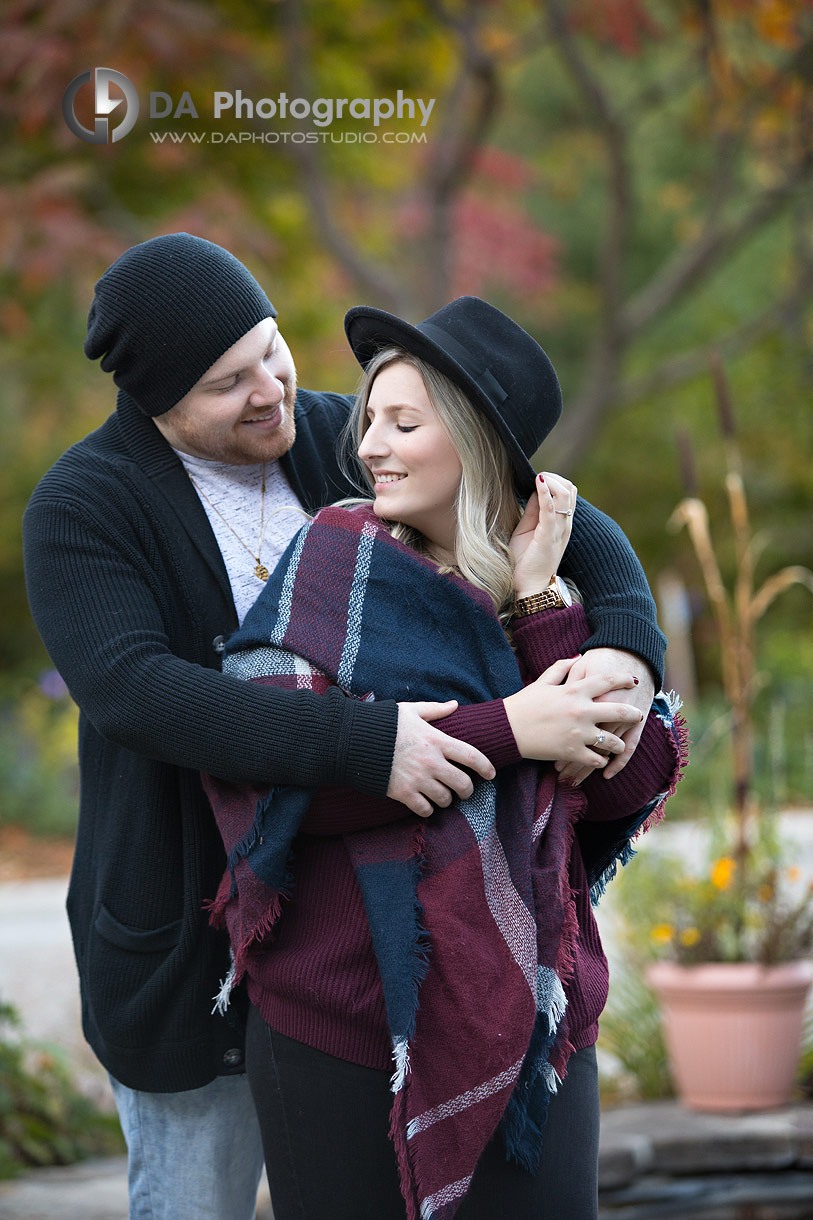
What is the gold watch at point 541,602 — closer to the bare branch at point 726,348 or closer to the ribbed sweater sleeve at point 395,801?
the ribbed sweater sleeve at point 395,801

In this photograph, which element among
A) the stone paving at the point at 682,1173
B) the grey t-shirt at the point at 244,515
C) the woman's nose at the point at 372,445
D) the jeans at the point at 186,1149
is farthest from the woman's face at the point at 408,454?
the stone paving at the point at 682,1173

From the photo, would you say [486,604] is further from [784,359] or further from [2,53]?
[784,359]

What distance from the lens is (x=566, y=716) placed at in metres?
1.54

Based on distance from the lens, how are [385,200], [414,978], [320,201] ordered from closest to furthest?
[414,978] → [320,201] → [385,200]

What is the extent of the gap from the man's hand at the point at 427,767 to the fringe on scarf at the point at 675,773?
0.91 feet

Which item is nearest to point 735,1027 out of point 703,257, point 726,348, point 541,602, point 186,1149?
point 186,1149

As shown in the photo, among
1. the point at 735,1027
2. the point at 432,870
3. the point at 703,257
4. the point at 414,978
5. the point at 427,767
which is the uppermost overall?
the point at 703,257

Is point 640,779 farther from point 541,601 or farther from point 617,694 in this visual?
point 541,601

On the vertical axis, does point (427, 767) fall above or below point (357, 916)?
above

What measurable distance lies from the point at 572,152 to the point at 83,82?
7367 mm

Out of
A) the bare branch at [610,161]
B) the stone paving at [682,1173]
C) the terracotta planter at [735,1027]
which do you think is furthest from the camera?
the bare branch at [610,161]

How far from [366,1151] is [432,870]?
13.7 inches

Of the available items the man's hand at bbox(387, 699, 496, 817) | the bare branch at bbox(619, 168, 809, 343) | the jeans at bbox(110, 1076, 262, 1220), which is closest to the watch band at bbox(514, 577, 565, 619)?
the man's hand at bbox(387, 699, 496, 817)

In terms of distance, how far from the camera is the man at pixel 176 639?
1613mm
